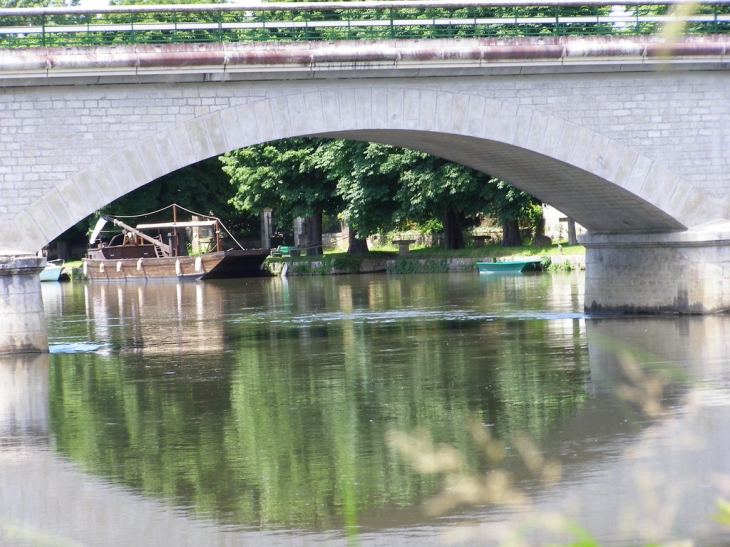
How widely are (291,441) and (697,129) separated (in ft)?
34.2

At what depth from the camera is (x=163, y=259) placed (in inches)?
1756

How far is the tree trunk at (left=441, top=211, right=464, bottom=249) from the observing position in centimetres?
4022

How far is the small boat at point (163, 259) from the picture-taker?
42625 millimetres

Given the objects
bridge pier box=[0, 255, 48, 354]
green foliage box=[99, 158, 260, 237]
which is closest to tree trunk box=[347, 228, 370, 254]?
green foliage box=[99, 158, 260, 237]

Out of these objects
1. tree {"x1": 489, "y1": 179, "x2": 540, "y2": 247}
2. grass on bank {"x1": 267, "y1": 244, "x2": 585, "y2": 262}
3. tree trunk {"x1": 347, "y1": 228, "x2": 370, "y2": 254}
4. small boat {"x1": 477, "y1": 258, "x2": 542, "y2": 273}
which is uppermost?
tree {"x1": 489, "y1": 179, "x2": 540, "y2": 247}

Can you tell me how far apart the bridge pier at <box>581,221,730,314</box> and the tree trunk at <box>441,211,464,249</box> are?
832 inches

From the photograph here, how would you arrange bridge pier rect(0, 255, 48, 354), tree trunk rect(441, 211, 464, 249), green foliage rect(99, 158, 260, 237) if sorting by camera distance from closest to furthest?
bridge pier rect(0, 255, 48, 354), tree trunk rect(441, 211, 464, 249), green foliage rect(99, 158, 260, 237)

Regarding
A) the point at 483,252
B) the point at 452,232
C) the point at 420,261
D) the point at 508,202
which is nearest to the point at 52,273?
the point at 420,261

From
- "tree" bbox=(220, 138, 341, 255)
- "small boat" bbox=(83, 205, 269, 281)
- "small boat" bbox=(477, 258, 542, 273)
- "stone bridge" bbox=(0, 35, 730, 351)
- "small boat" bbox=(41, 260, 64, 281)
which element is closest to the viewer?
"stone bridge" bbox=(0, 35, 730, 351)

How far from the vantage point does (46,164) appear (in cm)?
1410

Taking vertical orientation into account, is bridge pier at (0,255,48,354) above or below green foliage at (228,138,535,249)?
below

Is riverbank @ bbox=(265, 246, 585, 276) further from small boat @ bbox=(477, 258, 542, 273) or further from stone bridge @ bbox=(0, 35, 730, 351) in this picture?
stone bridge @ bbox=(0, 35, 730, 351)

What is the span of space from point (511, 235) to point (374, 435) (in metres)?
31.7

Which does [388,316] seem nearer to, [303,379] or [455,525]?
[303,379]
